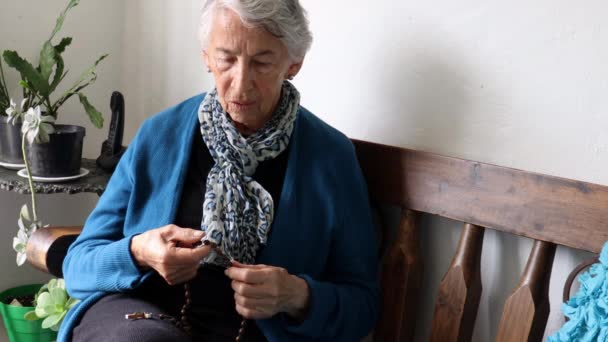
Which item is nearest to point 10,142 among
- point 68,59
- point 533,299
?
point 68,59

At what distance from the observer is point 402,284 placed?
1442 millimetres

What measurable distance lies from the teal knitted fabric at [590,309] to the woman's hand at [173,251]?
0.62 m

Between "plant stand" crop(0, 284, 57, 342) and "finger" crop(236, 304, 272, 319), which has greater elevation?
"finger" crop(236, 304, 272, 319)

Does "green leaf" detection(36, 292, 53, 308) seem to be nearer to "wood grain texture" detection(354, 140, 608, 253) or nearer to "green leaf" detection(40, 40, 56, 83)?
"green leaf" detection(40, 40, 56, 83)

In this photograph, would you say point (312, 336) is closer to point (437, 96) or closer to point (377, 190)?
point (377, 190)

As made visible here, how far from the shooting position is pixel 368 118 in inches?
61.9

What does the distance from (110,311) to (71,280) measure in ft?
0.55

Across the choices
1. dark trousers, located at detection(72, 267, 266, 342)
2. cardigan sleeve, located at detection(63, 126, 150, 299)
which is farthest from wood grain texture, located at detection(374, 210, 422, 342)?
cardigan sleeve, located at detection(63, 126, 150, 299)

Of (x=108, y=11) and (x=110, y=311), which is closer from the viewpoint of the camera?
(x=110, y=311)

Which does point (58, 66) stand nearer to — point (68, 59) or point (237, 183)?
point (68, 59)

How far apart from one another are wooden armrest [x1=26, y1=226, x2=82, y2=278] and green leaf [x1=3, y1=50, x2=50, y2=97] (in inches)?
16.9

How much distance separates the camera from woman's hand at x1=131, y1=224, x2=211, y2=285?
3.97 ft

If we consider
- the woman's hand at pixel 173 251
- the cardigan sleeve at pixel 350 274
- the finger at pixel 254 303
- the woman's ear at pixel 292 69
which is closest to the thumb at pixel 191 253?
the woman's hand at pixel 173 251

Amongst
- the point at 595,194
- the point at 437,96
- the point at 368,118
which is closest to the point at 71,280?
the point at 368,118
